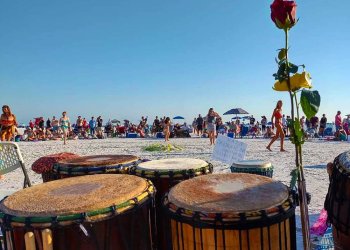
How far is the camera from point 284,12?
1.57 metres

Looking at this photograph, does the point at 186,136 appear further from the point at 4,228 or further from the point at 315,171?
the point at 4,228

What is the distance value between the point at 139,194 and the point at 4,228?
0.70 m

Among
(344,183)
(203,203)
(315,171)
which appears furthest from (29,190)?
(315,171)

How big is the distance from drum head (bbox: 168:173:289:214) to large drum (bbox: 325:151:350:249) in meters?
0.23

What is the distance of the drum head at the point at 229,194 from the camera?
1.55 m

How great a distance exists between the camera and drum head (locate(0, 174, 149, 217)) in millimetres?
1571

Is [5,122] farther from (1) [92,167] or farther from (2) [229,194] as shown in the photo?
(2) [229,194]

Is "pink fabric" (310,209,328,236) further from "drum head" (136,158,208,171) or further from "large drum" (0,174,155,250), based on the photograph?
"large drum" (0,174,155,250)

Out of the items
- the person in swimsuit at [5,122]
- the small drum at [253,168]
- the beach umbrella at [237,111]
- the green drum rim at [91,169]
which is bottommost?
the small drum at [253,168]

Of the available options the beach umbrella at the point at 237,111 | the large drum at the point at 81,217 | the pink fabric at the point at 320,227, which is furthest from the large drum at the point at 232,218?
the beach umbrella at the point at 237,111

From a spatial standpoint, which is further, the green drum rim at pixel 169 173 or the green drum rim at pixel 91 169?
the green drum rim at pixel 91 169

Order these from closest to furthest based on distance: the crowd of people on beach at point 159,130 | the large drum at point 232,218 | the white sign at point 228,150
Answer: the large drum at point 232,218
the white sign at point 228,150
the crowd of people on beach at point 159,130

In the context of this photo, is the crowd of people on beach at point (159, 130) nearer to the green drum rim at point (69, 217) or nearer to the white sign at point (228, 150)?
the white sign at point (228, 150)

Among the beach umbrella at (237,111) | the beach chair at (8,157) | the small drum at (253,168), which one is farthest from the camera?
the beach umbrella at (237,111)
